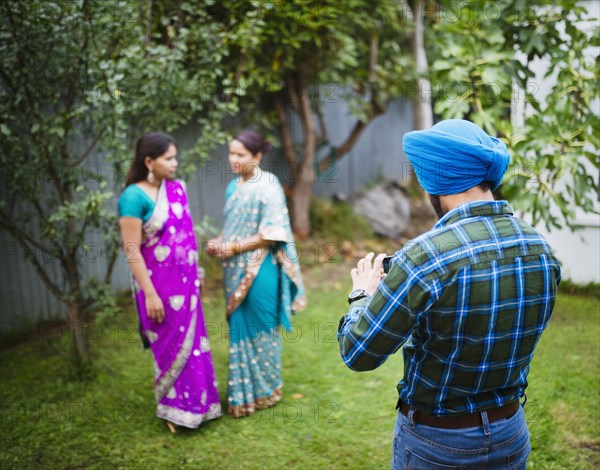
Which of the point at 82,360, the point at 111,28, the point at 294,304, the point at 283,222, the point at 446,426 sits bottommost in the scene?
the point at 82,360

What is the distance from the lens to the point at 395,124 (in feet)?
40.7

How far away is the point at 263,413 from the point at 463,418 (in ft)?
7.81

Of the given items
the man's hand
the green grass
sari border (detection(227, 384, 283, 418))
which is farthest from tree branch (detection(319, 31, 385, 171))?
the man's hand

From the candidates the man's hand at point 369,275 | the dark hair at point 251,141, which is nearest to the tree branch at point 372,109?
the dark hair at point 251,141

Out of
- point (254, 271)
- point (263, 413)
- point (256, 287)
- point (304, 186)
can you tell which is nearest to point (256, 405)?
point (263, 413)

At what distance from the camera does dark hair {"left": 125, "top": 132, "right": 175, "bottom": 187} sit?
3.32m

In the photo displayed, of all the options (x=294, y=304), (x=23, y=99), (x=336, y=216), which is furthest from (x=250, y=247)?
(x=336, y=216)

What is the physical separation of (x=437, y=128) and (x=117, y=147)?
2.95 meters

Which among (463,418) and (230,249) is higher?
(230,249)

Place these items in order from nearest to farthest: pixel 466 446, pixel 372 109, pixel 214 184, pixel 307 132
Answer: pixel 466 446, pixel 214 184, pixel 307 132, pixel 372 109

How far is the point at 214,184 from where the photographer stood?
735 cm

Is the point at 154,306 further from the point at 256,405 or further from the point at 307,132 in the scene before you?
the point at 307,132

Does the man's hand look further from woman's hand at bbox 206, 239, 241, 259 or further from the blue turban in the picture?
woman's hand at bbox 206, 239, 241, 259

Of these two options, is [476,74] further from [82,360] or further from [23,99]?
[82,360]
